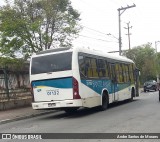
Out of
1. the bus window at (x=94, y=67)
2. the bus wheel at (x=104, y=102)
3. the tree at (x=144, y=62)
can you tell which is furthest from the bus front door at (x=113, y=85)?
the tree at (x=144, y=62)

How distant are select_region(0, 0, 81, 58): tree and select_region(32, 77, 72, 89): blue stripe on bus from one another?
6.12 metres

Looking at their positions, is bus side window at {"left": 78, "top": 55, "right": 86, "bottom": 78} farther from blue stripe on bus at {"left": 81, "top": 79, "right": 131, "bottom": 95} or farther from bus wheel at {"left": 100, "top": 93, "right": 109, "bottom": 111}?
bus wheel at {"left": 100, "top": 93, "right": 109, "bottom": 111}

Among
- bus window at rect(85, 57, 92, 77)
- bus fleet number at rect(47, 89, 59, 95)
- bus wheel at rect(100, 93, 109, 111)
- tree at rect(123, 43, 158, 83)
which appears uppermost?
tree at rect(123, 43, 158, 83)

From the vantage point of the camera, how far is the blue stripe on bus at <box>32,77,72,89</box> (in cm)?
1570

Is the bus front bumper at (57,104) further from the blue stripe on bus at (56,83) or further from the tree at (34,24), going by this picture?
the tree at (34,24)

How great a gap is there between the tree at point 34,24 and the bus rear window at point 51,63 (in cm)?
556

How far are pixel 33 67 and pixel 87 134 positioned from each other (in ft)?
22.5

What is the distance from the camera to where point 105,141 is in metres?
9.34

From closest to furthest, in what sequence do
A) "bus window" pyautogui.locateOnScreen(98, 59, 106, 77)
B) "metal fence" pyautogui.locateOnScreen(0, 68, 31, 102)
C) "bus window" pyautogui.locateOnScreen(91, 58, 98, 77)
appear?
"bus window" pyautogui.locateOnScreen(91, 58, 98, 77), "bus window" pyautogui.locateOnScreen(98, 59, 106, 77), "metal fence" pyautogui.locateOnScreen(0, 68, 31, 102)

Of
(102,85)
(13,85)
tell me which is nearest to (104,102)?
(102,85)

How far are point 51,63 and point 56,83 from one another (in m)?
0.93

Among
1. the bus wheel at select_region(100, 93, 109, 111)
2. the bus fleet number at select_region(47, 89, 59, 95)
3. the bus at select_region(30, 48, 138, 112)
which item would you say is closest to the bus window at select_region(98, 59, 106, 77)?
the bus at select_region(30, 48, 138, 112)

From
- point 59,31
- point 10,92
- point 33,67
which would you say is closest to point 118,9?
point 59,31

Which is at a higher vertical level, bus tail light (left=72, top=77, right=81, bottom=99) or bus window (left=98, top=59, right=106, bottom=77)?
bus window (left=98, top=59, right=106, bottom=77)
